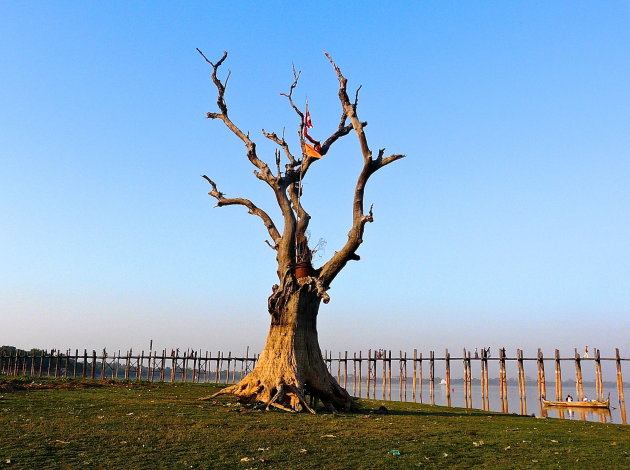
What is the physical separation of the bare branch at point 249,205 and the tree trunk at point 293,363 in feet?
7.55

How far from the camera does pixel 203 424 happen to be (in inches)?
512

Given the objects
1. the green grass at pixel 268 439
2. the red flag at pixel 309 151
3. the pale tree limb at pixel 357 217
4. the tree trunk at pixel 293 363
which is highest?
the red flag at pixel 309 151

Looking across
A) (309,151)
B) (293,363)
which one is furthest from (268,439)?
(309,151)

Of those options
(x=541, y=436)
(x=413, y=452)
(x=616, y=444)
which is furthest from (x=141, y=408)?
(x=616, y=444)

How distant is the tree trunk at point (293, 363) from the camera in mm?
18000

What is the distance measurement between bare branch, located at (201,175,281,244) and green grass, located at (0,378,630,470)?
6.29m

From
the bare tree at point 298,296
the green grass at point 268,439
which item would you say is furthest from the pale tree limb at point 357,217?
the green grass at point 268,439

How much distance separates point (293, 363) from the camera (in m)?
18.5

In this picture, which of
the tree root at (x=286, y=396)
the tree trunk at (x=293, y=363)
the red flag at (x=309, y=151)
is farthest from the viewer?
the red flag at (x=309, y=151)

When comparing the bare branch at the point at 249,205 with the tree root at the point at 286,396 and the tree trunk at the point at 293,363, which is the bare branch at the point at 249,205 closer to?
the tree trunk at the point at 293,363

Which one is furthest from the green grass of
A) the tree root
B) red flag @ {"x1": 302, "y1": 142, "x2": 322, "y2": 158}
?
red flag @ {"x1": 302, "y1": 142, "x2": 322, "y2": 158}

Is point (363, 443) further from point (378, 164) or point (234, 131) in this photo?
point (234, 131)

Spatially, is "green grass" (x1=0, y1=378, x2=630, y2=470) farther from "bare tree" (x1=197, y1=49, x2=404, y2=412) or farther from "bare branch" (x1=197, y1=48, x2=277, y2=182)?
"bare branch" (x1=197, y1=48, x2=277, y2=182)

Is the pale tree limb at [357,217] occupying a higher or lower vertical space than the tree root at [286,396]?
higher
